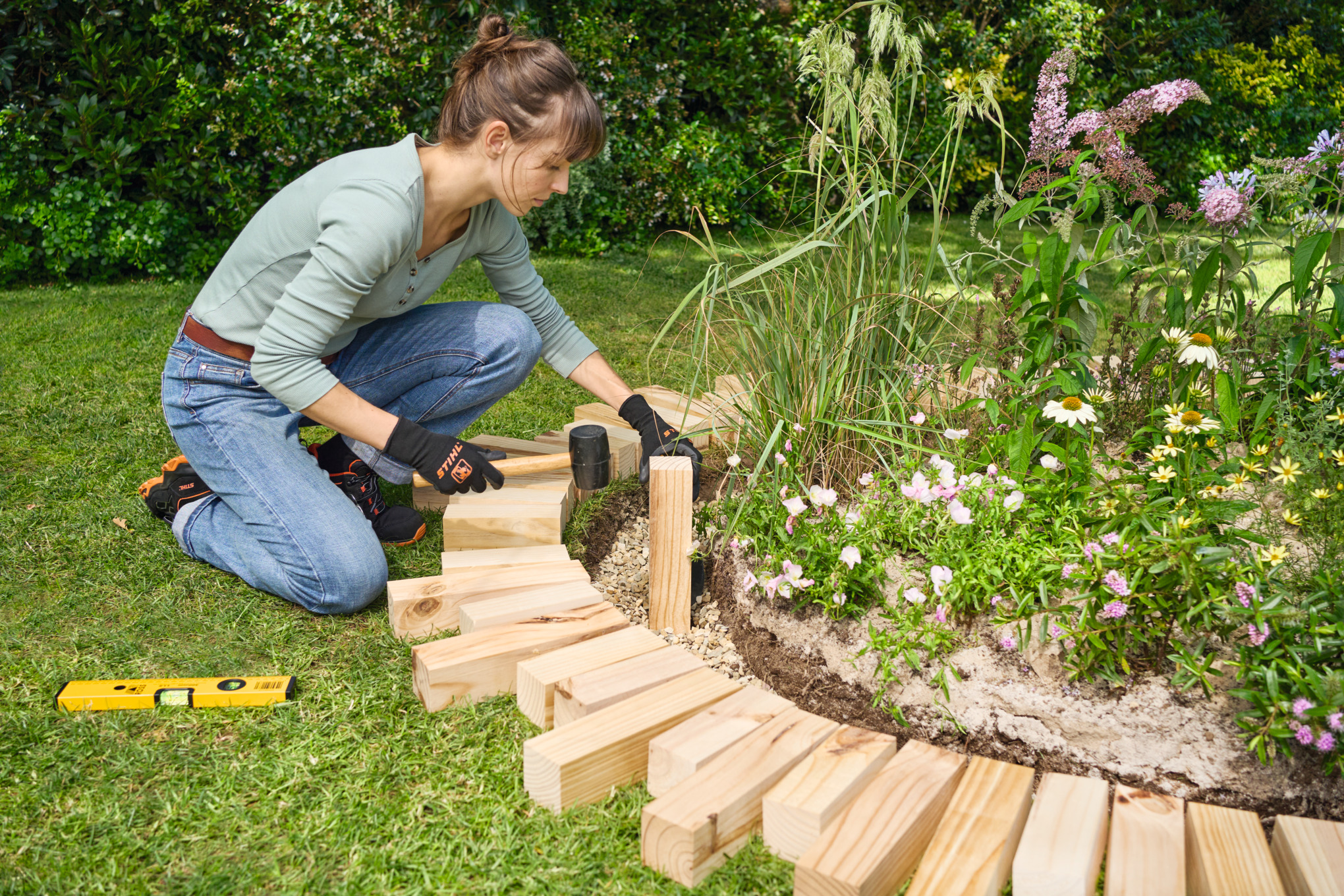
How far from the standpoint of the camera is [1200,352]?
188 cm

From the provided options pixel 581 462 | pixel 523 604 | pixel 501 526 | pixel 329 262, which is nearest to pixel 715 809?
pixel 523 604

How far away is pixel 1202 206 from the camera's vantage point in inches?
83.4

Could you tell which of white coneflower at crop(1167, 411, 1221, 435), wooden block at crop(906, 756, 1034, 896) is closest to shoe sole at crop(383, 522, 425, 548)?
wooden block at crop(906, 756, 1034, 896)

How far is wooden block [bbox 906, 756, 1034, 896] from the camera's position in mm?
1352

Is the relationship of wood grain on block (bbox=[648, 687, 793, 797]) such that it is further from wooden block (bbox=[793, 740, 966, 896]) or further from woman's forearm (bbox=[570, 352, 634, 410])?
woman's forearm (bbox=[570, 352, 634, 410])

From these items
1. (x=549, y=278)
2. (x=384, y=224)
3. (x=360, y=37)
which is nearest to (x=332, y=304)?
(x=384, y=224)

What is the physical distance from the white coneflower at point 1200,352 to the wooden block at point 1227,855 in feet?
2.81

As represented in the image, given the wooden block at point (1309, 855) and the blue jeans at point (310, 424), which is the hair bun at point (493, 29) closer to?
the blue jeans at point (310, 424)

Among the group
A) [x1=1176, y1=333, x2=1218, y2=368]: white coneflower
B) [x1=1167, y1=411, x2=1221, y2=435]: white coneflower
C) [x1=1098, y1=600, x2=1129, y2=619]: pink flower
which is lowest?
[x1=1098, y1=600, x2=1129, y2=619]: pink flower

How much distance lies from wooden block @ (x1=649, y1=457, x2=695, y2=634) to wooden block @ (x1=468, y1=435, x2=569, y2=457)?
66 centimetres

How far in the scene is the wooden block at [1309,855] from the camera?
130cm

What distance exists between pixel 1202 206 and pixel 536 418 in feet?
7.19

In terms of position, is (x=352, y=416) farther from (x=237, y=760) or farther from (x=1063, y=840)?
(x=1063, y=840)

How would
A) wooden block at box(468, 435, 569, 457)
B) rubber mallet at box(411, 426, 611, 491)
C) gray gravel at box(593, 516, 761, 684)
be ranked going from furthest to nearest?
1. wooden block at box(468, 435, 569, 457)
2. rubber mallet at box(411, 426, 611, 491)
3. gray gravel at box(593, 516, 761, 684)
